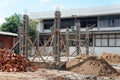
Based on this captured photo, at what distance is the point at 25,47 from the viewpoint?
19547 millimetres

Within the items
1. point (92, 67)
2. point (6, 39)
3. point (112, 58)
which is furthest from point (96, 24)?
point (92, 67)

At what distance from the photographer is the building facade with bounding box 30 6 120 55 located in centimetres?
3716

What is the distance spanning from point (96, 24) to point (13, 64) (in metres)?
26.6

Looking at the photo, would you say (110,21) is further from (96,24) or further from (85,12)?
(85,12)

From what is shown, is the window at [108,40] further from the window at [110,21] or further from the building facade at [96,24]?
the window at [110,21]

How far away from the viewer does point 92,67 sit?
51.3 feet

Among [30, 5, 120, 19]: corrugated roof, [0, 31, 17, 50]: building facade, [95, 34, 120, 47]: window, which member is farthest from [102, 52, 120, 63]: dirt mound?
[30, 5, 120, 19]: corrugated roof

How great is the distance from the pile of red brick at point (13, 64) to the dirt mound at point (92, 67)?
2.53m

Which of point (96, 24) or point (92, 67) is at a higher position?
point (96, 24)

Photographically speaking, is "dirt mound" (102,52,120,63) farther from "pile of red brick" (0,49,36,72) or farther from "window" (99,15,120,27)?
"pile of red brick" (0,49,36,72)

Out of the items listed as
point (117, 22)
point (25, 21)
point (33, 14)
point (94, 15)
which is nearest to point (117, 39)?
point (117, 22)

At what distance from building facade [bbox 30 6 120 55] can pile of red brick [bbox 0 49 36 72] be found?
62.6 feet

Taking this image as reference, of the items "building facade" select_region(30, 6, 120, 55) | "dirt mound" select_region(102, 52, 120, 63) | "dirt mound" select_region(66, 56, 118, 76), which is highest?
"building facade" select_region(30, 6, 120, 55)

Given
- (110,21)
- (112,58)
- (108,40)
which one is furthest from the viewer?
(110,21)
